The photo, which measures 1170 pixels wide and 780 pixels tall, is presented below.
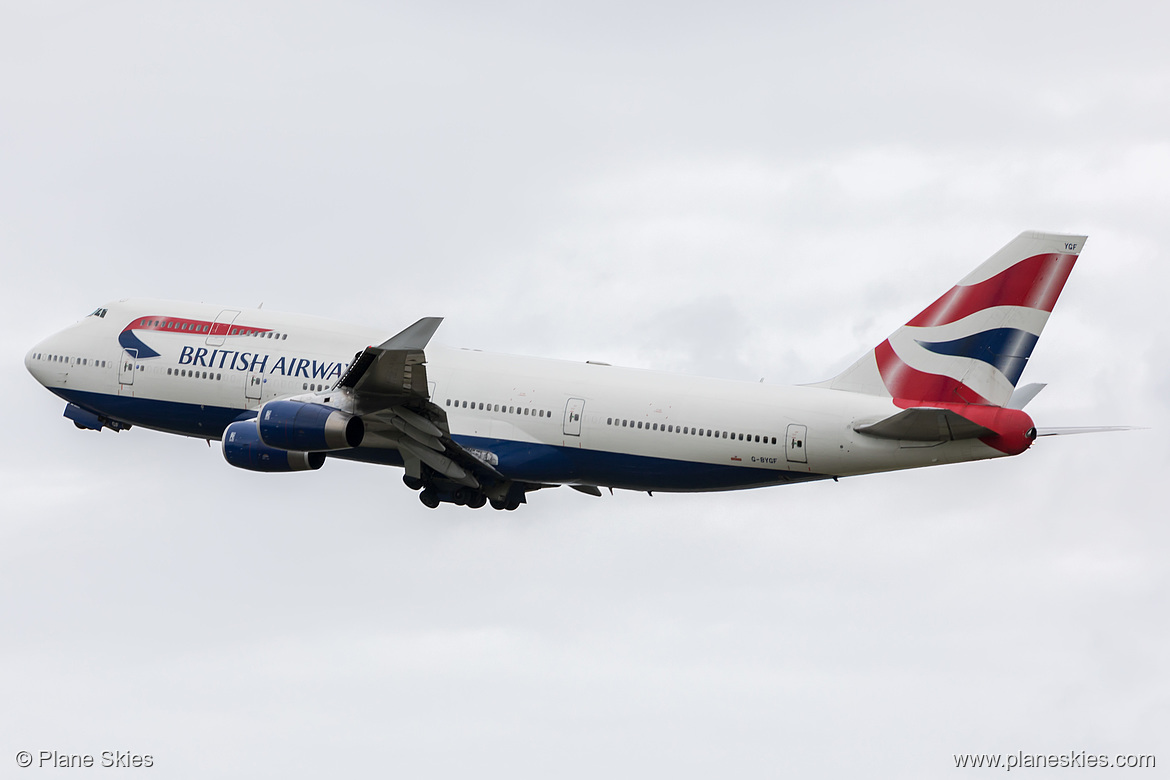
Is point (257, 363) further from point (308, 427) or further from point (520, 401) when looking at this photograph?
point (520, 401)

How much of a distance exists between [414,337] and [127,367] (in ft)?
43.0

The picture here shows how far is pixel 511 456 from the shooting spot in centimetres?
→ 4303

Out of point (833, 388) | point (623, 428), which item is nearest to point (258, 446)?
point (623, 428)

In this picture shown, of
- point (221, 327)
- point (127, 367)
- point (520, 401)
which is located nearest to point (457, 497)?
point (520, 401)

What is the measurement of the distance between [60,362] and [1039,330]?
30008 millimetres

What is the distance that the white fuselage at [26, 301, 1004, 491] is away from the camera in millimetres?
40469

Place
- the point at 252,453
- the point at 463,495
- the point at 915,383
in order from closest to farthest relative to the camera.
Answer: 1. the point at 915,383
2. the point at 252,453
3. the point at 463,495

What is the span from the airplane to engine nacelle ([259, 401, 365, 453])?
45mm

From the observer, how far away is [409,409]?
41312 millimetres

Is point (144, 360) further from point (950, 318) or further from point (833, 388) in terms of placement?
point (950, 318)

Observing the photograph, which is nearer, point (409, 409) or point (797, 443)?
point (797, 443)

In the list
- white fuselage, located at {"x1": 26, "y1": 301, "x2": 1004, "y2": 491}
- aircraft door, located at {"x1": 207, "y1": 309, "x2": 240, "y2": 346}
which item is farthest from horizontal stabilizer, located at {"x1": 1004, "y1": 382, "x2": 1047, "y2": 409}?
aircraft door, located at {"x1": 207, "y1": 309, "x2": 240, "y2": 346}

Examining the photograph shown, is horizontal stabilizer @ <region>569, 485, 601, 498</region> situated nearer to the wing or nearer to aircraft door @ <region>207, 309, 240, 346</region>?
the wing

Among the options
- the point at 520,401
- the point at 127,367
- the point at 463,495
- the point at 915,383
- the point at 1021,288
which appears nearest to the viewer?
the point at 1021,288
